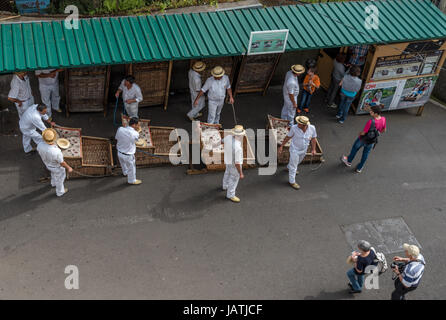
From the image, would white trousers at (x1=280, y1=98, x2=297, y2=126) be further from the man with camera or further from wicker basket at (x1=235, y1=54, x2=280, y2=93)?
the man with camera

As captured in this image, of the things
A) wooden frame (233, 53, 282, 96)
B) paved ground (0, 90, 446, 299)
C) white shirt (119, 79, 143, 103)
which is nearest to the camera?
paved ground (0, 90, 446, 299)

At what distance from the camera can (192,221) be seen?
9695 millimetres

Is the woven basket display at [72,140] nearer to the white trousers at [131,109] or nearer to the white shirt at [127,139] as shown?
the white shirt at [127,139]

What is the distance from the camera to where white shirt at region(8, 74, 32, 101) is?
32.4ft

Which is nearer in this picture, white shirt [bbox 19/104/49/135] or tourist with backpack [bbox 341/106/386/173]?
white shirt [bbox 19/104/49/135]

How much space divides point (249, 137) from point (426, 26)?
5595mm

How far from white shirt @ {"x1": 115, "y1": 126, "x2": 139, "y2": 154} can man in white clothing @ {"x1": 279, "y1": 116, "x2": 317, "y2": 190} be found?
3428 millimetres

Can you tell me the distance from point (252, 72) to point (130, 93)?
368 cm

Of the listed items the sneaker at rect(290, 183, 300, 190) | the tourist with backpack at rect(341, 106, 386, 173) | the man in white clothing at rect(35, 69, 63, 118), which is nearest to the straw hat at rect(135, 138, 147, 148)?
the man in white clothing at rect(35, 69, 63, 118)

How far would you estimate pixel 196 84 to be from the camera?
1139 cm

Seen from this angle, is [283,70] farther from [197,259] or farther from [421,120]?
[197,259]

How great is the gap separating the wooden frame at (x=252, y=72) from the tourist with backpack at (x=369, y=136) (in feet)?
10.8

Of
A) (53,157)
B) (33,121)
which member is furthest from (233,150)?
(33,121)
